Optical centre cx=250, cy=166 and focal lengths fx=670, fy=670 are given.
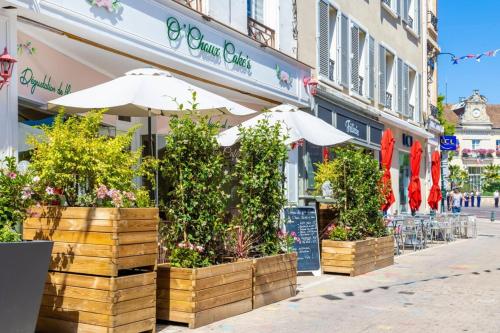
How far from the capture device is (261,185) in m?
8.01

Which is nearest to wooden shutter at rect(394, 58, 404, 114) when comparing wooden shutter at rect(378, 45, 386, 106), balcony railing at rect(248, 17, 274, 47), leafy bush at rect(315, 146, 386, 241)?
wooden shutter at rect(378, 45, 386, 106)

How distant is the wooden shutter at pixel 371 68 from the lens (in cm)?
1909

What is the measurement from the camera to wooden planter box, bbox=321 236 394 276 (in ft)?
33.9

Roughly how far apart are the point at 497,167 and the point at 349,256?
282 feet

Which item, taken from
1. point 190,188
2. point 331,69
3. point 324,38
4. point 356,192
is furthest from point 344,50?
point 190,188

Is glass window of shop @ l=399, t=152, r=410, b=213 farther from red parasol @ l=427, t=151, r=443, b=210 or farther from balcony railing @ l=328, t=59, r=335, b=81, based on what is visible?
balcony railing @ l=328, t=59, r=335, b=81

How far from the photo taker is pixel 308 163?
50.2ft

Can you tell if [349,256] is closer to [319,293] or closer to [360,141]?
[319,293]

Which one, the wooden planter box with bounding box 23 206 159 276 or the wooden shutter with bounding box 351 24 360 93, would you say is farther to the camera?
the wooden shutter with bounding box 351 24 360 93

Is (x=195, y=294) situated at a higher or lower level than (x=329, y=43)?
lower

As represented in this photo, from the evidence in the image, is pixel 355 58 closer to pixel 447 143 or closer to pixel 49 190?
pixel 447 143

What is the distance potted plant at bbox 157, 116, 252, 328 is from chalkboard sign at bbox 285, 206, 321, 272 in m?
3.31

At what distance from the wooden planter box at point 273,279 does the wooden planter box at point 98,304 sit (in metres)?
1.75

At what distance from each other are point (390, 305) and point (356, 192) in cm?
338
